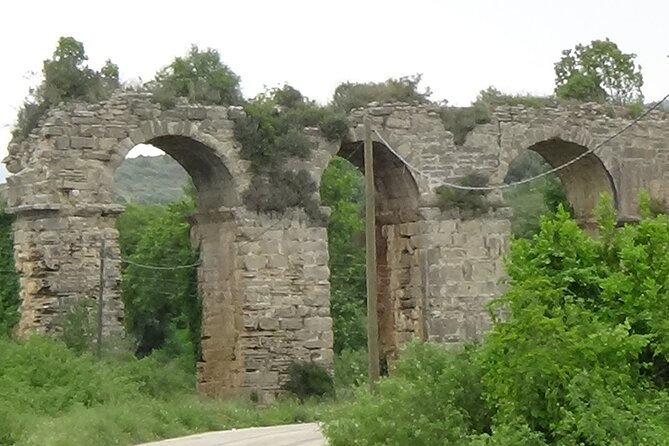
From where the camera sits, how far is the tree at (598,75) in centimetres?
2800

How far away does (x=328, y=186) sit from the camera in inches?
1706

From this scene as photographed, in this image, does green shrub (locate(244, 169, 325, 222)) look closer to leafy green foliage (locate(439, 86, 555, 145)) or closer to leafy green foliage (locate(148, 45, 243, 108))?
leafy green foliage (locate(148, 45, 243, 108))

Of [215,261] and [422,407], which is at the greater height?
[215,261]

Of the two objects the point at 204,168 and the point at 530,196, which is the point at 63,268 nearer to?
the point at 204,168

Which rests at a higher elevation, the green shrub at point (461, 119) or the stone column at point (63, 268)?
the green shrub at point (461, 119)

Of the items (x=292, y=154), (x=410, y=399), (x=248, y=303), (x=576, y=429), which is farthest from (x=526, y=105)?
(x=576, y=429)

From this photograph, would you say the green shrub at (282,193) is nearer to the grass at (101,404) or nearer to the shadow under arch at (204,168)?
the shadow under arch at (204,168)

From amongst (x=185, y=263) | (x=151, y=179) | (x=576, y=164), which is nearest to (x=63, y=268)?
(x=576, y=164)

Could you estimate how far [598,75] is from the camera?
96.8ft

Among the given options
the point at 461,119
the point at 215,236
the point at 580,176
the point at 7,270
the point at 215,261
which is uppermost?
the point at 461,119

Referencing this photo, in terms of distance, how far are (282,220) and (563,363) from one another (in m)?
12.5

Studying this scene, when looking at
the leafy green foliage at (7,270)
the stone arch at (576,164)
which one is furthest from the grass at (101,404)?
the stone arch at (576,164)

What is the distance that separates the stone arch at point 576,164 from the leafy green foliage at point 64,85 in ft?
25.1

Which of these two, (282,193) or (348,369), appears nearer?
(282,193)
